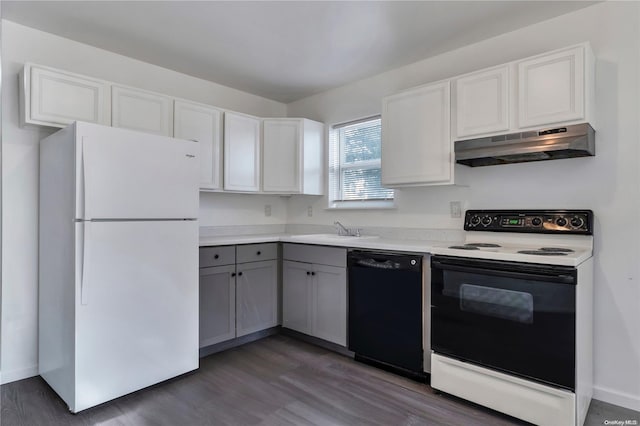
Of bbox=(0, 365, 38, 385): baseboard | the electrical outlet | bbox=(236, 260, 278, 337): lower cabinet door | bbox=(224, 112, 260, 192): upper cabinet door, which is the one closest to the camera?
bbox=(0, 365, 38, 385): baseboard

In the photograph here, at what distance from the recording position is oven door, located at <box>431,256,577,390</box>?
186 cm

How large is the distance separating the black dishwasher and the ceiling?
1.62 meters

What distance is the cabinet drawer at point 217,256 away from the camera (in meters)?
2.89

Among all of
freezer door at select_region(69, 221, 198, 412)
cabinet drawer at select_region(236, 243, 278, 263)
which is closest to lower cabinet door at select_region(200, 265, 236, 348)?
cabinet drawer at select_region(236, 243, 278, 263)

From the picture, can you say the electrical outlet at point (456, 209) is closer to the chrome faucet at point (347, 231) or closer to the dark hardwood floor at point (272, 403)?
the chrome faucet at point (347, 231)

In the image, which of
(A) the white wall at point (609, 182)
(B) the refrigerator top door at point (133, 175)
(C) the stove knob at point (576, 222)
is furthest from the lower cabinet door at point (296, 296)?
(C) the stove knob at point (576, 222)

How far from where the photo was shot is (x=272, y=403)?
224 centimetres

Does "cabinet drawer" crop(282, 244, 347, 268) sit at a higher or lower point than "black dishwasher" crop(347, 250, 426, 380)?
higher

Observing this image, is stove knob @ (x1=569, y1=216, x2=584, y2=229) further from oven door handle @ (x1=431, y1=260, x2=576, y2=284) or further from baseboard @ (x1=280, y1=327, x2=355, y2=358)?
baseboard @ (x1=280, y1=327, x2=355, y2=358)

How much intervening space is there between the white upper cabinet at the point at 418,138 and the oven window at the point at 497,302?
86 cm

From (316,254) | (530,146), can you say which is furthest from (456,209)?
(316,254)

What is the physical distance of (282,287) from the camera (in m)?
3.44

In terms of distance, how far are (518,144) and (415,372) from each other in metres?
1.64

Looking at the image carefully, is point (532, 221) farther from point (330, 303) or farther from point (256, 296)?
point (256, 296)
